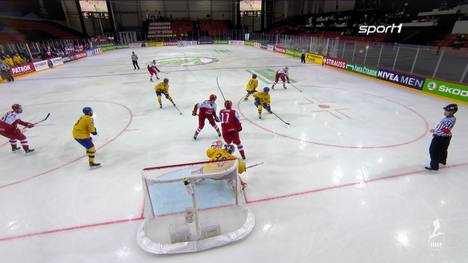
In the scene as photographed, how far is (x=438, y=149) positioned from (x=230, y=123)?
512cm

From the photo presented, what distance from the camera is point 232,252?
13.5 feet

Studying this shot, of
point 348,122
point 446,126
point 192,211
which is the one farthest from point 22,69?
point 446,126

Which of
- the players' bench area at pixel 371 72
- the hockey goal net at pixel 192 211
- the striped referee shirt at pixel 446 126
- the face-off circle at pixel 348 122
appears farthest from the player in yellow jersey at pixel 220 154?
the players' bench area at pixel 371 72

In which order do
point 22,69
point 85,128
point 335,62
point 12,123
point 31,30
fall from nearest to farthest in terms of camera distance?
1. point 85,128
2. point 12,123
3. point 22,69
4. point 335,62
5. point 31,30

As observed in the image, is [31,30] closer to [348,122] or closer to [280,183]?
[348,122]

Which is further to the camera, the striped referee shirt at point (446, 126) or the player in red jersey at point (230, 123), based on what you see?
the player in red jersey at point (230, 123)

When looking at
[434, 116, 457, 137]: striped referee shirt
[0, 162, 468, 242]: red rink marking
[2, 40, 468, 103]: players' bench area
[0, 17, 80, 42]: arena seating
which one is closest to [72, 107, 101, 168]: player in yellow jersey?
[0, 162, 468, 242]: red rink marking

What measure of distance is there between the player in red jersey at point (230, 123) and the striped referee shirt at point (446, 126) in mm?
4679

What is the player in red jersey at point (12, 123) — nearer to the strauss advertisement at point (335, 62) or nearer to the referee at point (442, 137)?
the referee at point (442, 137)

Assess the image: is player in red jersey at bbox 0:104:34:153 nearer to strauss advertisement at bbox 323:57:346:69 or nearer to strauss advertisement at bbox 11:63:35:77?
strauss advertisement at bbox 11:63:35:77

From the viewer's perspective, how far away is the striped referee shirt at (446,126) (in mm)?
5406

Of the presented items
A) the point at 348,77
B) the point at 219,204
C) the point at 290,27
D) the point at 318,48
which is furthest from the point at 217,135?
the point at 290,27

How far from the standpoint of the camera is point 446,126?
5484 millimetres

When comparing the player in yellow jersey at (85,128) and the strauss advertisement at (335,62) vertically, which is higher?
the player in yellow jersey at (85,128)
